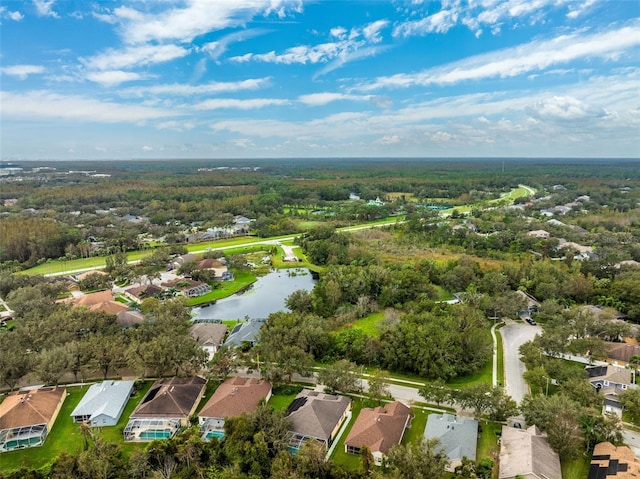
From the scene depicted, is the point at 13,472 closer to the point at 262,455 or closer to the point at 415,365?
the point at 262,455

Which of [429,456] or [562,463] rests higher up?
[429,456]

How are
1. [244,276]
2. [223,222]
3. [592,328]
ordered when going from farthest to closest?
[223,222]
[244,276]
[592,328]

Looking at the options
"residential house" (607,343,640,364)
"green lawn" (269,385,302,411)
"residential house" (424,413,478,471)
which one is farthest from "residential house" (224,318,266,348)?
"residential house" (607,343,640,364)

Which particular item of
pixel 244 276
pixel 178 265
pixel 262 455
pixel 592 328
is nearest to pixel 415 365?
pixel 262 455

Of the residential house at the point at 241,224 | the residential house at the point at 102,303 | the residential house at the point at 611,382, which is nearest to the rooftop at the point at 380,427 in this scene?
the residential house at the point at 611,382

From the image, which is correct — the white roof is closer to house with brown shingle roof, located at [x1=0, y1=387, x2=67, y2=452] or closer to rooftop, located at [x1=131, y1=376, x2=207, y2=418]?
house with brown shingle roof, located at [x1=0, y1=387, x2=67, y2=452]

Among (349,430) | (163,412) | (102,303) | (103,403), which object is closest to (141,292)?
(102,303)

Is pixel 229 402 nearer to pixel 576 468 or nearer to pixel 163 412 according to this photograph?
pixel 163 412
